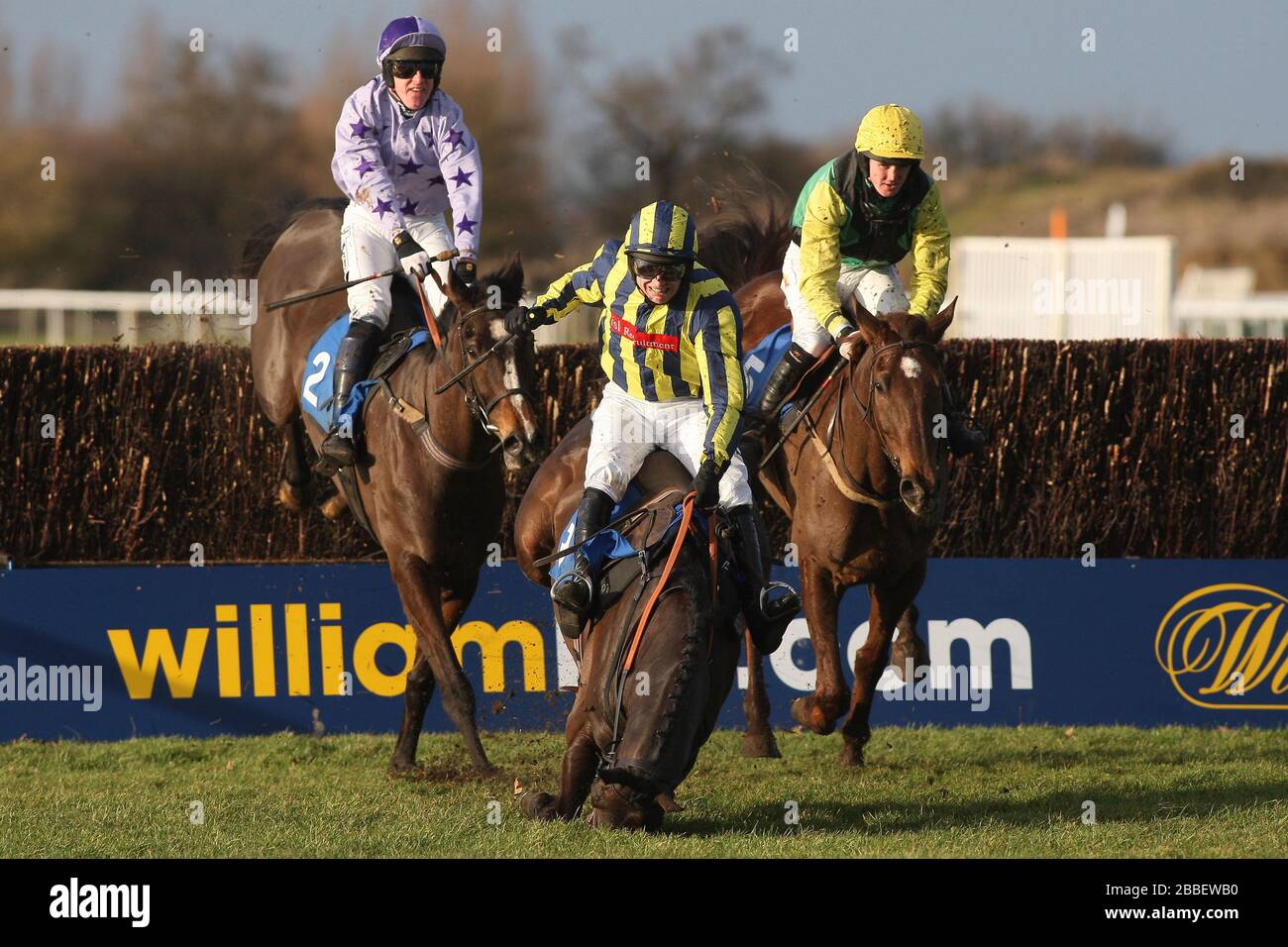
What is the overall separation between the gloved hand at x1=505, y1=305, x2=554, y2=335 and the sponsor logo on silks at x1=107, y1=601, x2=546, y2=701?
246 centimetres

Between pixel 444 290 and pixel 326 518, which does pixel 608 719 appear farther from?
pixel 326 518

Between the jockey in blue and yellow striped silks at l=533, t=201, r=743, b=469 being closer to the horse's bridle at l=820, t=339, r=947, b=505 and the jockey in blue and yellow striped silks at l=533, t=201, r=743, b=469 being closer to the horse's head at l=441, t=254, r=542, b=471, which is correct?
the horse's head at l=441, t=254, r=542, b=471

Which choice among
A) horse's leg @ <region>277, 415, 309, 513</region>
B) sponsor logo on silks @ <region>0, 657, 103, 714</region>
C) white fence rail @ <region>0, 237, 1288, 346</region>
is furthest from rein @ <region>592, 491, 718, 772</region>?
white fence rail @ <region>0, 237, 1288, 346</region>

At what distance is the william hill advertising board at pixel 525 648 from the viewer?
823cm

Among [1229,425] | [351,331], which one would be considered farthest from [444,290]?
[1229,425]

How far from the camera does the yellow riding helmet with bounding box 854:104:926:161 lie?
6910 mm

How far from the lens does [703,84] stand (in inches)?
795

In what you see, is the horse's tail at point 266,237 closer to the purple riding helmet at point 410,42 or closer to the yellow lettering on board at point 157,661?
the purple riding helmet at point 410,42

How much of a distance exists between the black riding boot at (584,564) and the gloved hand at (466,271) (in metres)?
1.25

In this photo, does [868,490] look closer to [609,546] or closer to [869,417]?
[869,417]

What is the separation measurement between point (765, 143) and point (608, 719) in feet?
49.1

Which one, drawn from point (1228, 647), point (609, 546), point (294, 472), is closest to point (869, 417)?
point (609, 546)

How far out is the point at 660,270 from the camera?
19.4ft
